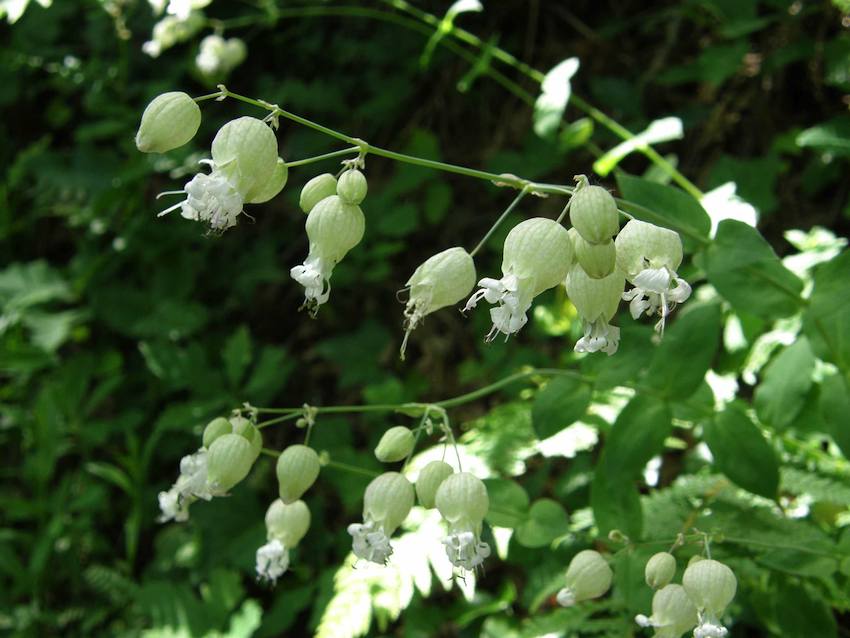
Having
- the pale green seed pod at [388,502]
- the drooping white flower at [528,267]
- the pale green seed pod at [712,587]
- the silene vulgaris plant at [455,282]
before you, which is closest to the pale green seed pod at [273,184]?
the silene vulgaris plant at [455,282]

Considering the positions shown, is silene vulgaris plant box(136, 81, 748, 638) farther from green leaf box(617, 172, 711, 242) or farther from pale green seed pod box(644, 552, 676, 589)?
green leaf box(617, 172, 711, 242)

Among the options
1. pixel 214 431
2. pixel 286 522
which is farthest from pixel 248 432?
pixel 286 522

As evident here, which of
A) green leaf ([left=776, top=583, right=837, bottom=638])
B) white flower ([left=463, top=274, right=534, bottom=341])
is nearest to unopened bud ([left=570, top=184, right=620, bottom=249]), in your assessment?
white flower ([left=463, top=274, right=534, bottom=341])

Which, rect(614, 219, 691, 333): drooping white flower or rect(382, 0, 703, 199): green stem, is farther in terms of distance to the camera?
rect(382, 0, 703, 199): green stem

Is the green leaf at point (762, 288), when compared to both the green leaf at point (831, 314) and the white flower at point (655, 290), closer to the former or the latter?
the green leaf at point (831, 314)

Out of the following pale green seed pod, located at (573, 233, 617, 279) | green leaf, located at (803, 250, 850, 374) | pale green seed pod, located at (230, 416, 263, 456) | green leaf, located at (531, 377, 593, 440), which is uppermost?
pale green seed pod, located at (573, 233, 617, 279)

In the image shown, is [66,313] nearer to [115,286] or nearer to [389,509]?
[115,286]

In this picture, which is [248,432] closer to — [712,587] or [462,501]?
[462,501]

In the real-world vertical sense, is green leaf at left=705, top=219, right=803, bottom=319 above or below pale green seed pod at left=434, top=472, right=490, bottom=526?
above
